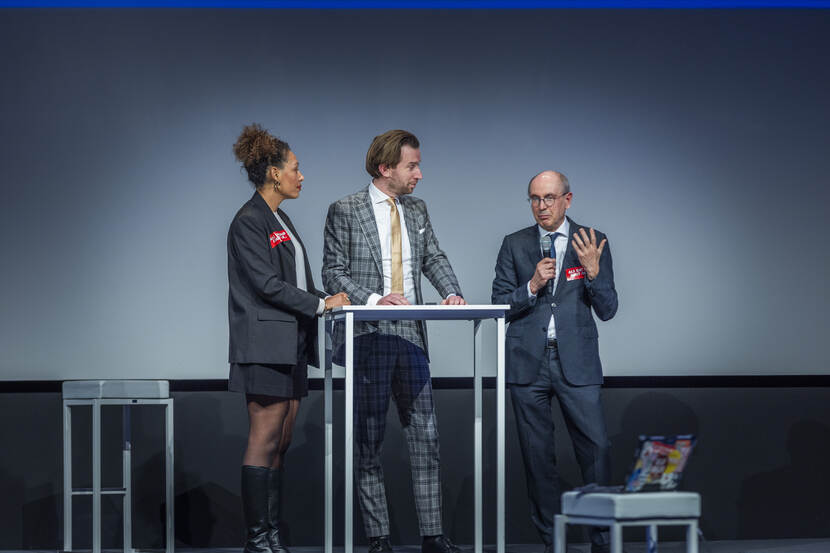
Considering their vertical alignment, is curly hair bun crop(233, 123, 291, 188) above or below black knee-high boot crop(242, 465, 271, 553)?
above

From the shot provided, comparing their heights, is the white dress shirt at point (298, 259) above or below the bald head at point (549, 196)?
below

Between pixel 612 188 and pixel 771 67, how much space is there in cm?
100

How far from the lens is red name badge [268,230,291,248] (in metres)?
3.73

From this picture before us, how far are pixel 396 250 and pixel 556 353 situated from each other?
0.76 meters

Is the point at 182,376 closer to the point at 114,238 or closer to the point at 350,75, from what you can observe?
the point at 114,238

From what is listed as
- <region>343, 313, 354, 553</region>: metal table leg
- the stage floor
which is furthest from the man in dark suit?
<region>343, 313, 354, 553</region>: metal table leg

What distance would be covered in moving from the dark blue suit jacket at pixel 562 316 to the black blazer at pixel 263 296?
832mm

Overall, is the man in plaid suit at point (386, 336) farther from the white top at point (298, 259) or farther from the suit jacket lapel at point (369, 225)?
the white top at point (298, 259)

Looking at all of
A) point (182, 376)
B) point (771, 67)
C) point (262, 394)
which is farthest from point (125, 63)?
point (771, 67)

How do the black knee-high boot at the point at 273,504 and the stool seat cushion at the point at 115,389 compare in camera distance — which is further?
the stool seat cushion at the point at 115,389

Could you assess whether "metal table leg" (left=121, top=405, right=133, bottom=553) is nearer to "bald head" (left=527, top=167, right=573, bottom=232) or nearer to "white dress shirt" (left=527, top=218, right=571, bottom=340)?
"white dress shirt" (left=527, top=218, right=571, bottom=340)

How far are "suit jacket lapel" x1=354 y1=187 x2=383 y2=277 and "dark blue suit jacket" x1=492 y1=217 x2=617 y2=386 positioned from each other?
1.83ft

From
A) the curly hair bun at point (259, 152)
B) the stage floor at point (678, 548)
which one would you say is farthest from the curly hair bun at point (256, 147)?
the stage floor at point (678, 548)

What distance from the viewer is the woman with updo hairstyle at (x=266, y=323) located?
3613mm
